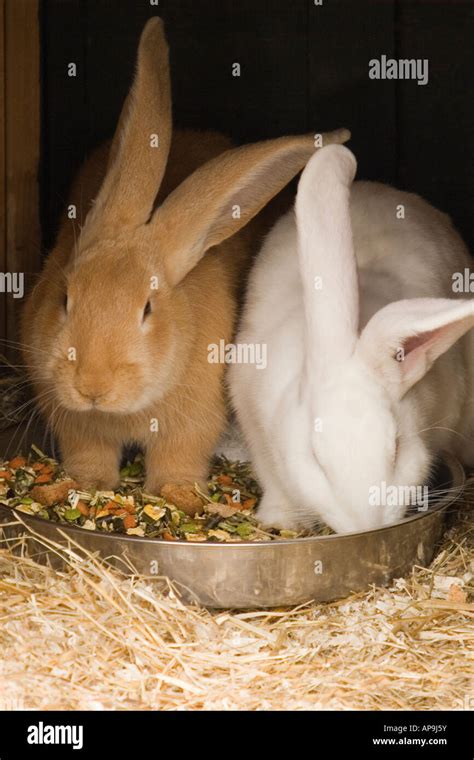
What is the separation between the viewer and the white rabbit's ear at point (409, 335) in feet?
9.48

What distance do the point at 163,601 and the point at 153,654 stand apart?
0.26 metres

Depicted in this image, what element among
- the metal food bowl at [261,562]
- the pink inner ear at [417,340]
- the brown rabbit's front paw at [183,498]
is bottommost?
the metal food bowl at [261,562]

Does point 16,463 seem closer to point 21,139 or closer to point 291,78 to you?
point 21,139

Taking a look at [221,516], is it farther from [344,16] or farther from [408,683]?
[344,16]

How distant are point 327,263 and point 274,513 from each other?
953 mm

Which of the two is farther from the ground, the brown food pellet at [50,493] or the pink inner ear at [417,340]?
the pink inner ear at [417,340]

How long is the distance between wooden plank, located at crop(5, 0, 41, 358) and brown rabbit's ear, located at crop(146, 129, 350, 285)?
1.30 m

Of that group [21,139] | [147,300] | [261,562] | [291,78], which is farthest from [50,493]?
[291,78]

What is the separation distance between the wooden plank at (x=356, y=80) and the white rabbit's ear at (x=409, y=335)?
6.34 feet

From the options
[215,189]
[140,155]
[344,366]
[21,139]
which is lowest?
[344,366]

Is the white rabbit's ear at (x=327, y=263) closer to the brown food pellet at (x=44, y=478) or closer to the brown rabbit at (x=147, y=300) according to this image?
the brown rabbit at (x=147, y=300)

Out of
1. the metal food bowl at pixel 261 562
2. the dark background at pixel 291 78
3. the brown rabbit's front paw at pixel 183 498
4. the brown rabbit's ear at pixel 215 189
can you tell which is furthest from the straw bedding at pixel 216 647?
the dark background at pixel 291 78

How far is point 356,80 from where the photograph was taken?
4.68 metres
